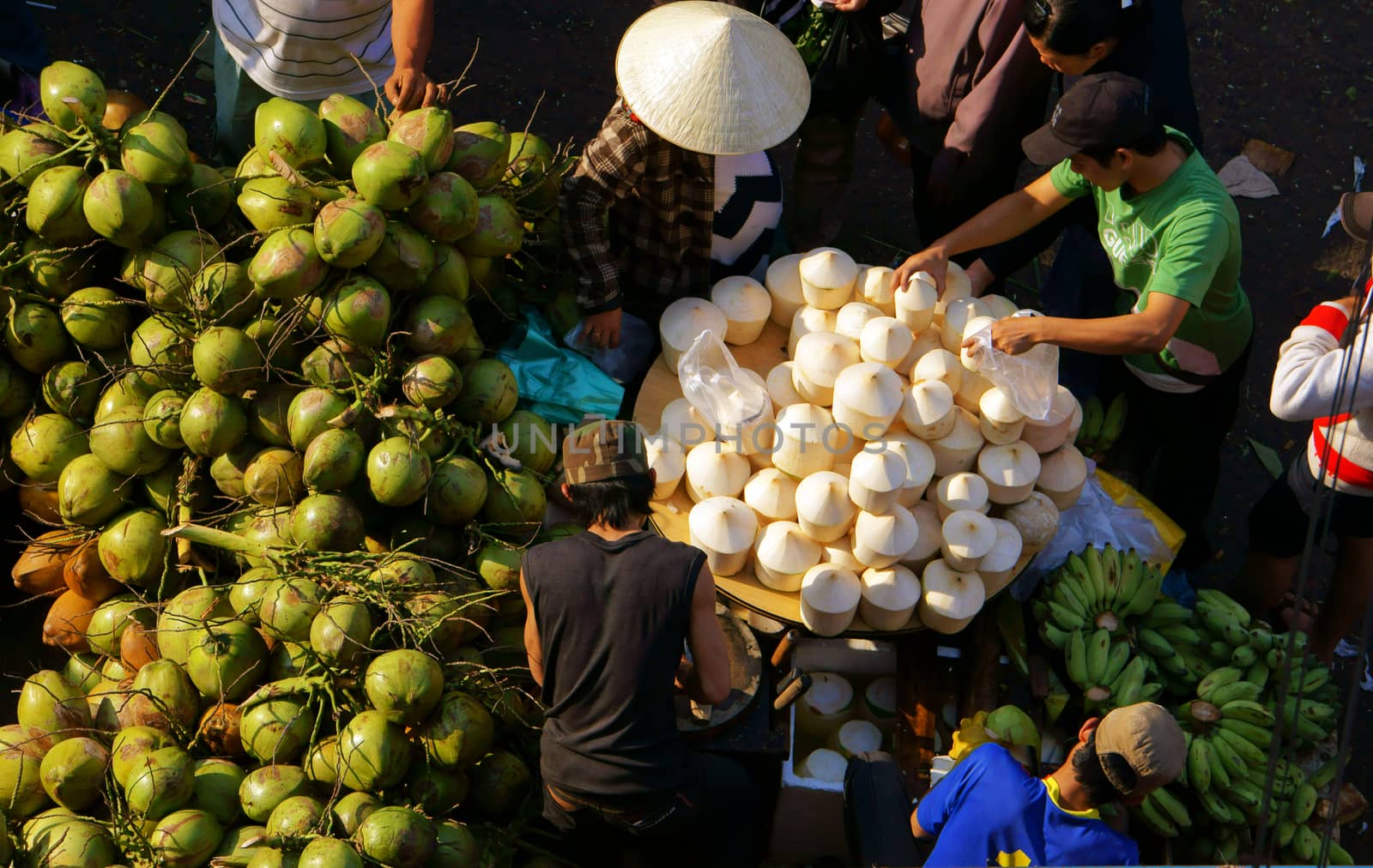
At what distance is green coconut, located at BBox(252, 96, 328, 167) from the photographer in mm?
2535

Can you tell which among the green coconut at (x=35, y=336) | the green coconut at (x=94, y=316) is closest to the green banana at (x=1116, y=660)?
the green coconut at (x=94, y=316)

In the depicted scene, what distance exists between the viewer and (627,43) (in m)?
3.03

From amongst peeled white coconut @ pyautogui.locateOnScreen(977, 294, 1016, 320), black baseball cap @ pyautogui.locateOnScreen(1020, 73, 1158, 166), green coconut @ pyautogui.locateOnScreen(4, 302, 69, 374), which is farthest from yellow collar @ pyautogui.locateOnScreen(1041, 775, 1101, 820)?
green coconut @ pyautogui.locateOnScreen(4, 302, 69, 374)

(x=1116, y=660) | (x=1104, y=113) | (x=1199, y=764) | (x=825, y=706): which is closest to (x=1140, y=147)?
(x=1104, y=113)

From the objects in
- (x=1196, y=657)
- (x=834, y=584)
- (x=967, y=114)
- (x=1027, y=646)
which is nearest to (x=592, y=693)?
(x=834, y=584)

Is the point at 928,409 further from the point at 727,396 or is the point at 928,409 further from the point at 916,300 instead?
the point at 727,396

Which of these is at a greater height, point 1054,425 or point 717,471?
point 1054,425

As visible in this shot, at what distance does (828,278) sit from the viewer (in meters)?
3.06

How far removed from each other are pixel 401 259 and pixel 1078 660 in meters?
1.94

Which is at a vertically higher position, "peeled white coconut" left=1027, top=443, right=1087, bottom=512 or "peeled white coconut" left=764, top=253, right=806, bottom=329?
"peeled white coconut" left=764, top=253, right=806, bottom=329

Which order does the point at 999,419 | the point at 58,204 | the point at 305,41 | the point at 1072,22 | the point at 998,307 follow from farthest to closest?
1. the point at 305,41
2. the point at 998,307
3. the point at 1072,22
4. the point at 999,419
5. the point at 58,204

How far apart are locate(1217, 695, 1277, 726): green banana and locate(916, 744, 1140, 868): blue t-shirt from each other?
661 mm

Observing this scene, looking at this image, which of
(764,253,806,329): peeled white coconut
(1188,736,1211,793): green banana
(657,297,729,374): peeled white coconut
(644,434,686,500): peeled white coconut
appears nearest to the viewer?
(1188,736,1211,793): green banana

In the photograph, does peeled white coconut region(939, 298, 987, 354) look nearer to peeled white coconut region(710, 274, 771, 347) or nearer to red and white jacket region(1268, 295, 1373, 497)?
peeled white coconut region(710, 274, 771, 347)
